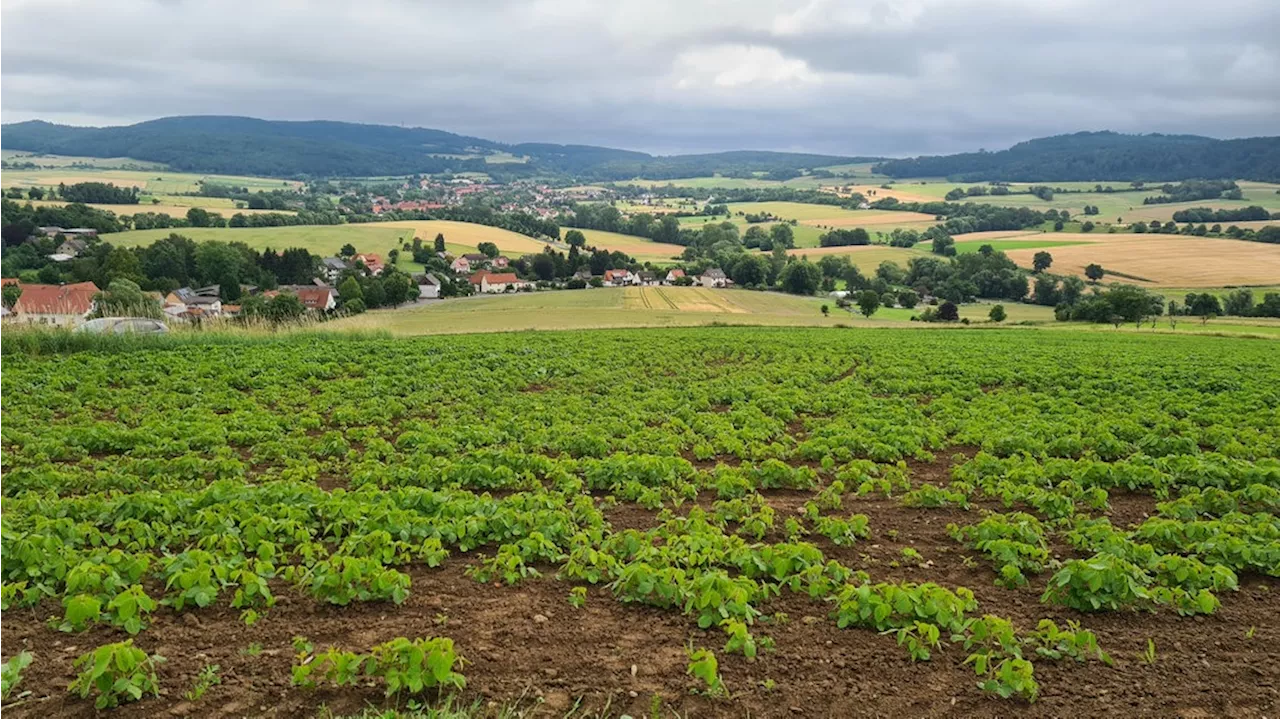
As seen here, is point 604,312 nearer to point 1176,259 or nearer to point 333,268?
point 333,268

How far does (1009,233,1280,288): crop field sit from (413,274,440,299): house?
271ft

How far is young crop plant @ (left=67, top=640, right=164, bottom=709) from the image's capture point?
16.7 feet

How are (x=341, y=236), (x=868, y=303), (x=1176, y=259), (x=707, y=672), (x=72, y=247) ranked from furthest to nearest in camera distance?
(x=341, y=236), (x=1176, y=259), (x=72, y=247), (x=868, y=303), (x=707, y=672)

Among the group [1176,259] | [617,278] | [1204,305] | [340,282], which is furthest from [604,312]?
[1176,259]

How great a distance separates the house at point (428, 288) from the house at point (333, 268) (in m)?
9.46

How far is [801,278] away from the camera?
325 feet

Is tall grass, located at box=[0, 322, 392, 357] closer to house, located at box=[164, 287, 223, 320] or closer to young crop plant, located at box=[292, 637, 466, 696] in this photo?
young crop plant, located at box=[292, 637, 466, 696]

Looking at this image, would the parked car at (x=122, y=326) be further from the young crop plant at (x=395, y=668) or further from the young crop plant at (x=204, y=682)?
the young crop plant at (x=395, y=668)

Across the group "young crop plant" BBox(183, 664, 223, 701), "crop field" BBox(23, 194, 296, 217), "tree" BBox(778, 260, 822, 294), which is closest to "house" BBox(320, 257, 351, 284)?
"crop field" BBox(23, 194, 296, 217)

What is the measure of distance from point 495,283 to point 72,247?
50.4m

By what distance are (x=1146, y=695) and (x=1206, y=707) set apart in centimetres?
38

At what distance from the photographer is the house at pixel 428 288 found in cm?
9112

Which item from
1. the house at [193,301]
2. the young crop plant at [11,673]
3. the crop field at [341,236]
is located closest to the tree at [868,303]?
the house at [193,301]

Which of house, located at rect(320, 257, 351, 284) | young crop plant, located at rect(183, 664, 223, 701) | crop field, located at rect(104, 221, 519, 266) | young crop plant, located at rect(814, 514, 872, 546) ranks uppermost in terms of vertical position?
crop field, located at rect(104, 221, 519, 266)
